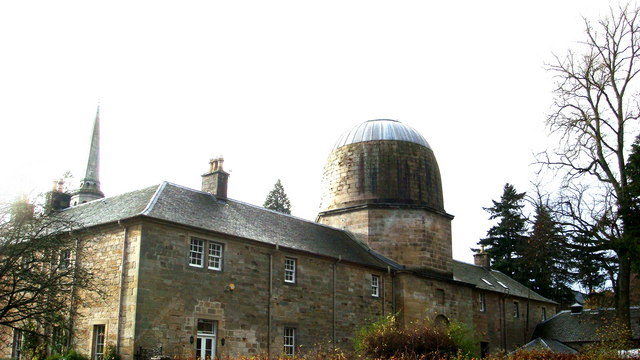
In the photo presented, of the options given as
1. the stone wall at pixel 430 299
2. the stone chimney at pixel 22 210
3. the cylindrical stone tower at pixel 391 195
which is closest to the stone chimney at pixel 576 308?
the stone wall at pixel 430 299

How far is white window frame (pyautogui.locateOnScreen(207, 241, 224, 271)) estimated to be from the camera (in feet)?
82.0

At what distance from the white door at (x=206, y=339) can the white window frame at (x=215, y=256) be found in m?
2.13

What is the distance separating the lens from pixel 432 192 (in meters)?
36.9

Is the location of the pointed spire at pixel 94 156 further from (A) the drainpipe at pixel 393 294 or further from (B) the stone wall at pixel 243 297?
(B) the stone wall at pixel 243 297

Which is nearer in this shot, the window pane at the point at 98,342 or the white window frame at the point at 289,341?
the window pane at the point at 98,342

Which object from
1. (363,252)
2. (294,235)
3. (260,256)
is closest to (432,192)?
(363,252)

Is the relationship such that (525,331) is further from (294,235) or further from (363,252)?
(294,235)

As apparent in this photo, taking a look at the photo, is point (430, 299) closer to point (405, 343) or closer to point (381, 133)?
point (381, 133)

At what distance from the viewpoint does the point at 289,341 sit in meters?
27.3

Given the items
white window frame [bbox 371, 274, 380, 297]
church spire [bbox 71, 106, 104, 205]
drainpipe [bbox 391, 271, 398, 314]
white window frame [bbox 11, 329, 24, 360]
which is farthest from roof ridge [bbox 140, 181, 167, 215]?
church spire [bbox 71, 106, 104, 205]

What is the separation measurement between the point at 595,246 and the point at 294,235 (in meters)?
13.9

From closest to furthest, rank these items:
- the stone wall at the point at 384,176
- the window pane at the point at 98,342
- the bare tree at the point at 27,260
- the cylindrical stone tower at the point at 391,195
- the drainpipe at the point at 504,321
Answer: the bare tree at the point at 27,260, the window pane at the point at 98,342, the cylindrical stone tower at the point at 391,195, the stone wall at the point at 384,176, the drainpipe at the point at 504,321

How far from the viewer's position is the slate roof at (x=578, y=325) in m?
40.4

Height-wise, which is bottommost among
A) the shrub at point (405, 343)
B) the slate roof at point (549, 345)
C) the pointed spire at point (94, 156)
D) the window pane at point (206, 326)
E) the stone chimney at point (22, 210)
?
the slate roof at point (549, 345)
